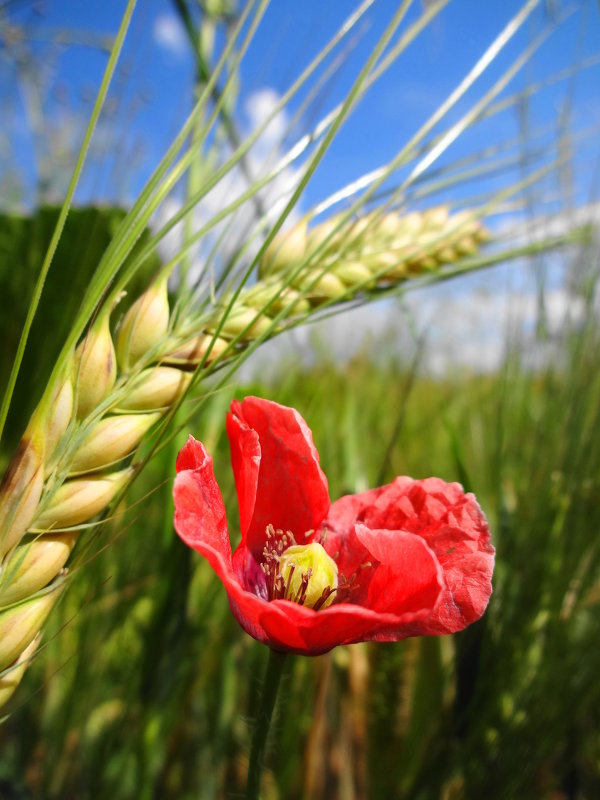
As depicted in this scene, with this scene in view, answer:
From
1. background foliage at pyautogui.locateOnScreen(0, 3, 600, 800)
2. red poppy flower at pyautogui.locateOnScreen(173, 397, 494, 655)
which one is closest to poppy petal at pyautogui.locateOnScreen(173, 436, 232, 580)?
red poppy flower at pyautogui.locateOnScreen(173, 397, 494, 655)

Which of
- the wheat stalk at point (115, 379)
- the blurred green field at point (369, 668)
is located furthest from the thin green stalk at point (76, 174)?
the blurred green field at point (369, 668)

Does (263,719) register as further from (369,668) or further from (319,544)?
(369,668)

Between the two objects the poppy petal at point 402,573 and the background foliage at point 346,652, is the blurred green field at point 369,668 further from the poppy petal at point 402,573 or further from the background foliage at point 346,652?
the poppy petal at point 402,573

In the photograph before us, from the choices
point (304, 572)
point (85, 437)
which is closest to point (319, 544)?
point (304, 572)

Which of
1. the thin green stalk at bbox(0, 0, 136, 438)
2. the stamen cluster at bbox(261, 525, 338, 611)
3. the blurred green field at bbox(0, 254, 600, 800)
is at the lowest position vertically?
the blurred green field at bbox(0, 254, 600, 800)

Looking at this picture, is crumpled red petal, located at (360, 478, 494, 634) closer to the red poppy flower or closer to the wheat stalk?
the red poppy flower

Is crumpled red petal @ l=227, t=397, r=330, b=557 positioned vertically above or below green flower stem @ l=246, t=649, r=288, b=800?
above

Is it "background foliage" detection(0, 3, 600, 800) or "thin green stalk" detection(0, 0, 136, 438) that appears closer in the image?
"thin green stalk" detection(0, 0, 136, 438)
